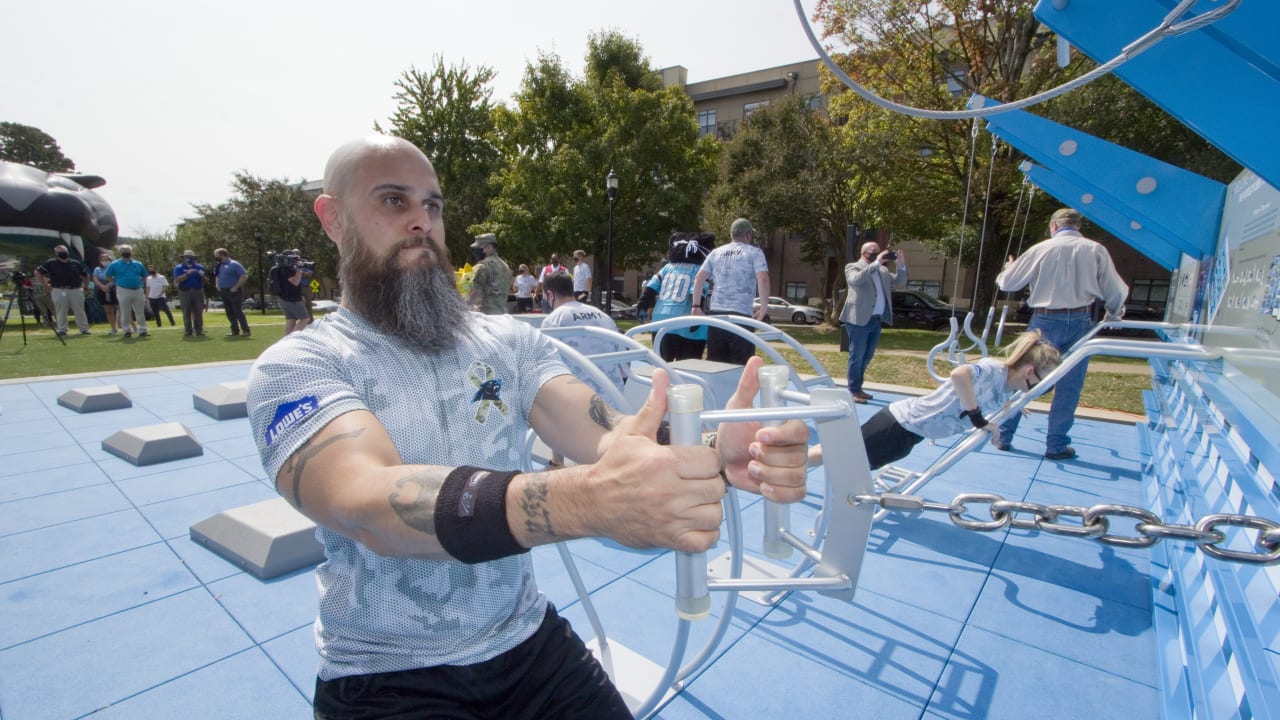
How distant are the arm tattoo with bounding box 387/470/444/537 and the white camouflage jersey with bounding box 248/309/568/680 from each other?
292 millimetres

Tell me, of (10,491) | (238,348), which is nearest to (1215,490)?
(10,491)

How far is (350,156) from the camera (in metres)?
1.54

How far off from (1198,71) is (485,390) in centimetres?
248

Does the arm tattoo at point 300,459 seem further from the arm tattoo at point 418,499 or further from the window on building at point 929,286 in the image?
the window on building at point 929,286

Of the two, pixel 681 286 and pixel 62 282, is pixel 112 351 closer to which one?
pixel 62 282

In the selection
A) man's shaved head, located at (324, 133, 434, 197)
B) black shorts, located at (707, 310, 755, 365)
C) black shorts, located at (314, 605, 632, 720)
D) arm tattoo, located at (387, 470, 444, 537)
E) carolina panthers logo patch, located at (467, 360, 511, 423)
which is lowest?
black shorts, located at (314, 605, 632, 720)

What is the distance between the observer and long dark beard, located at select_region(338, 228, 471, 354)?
149cm

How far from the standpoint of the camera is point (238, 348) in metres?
10.5

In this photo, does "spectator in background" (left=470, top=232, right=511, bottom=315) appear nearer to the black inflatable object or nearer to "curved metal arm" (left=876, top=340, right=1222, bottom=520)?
"curved metal arm" (left=876, top=340, right=1222, bottom=520)

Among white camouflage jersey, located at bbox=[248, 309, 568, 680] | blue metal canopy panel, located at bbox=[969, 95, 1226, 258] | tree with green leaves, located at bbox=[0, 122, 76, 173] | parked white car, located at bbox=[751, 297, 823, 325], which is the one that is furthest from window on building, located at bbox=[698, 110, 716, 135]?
tree with green leaves, located at bbox=[0, 122, 76, 173]

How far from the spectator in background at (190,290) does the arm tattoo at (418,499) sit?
1306cm

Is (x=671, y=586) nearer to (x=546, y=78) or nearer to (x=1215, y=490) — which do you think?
(x=1215, y=490)

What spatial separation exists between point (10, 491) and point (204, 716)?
3.34 meters

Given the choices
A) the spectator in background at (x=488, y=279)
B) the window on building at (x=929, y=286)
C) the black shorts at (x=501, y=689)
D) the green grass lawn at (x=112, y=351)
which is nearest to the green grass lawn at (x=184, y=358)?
the green grass lawn at (x=112, y=351)
